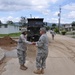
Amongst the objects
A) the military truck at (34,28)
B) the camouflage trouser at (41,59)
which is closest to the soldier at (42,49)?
the camouflage trouser at (41,59)

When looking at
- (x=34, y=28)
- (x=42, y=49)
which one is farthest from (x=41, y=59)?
(x=34, y=28)

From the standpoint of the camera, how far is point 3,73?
34.8 feet

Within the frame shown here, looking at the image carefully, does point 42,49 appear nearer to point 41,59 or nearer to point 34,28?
point 41,59

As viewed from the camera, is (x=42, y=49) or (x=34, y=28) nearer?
(x=42, y=49)

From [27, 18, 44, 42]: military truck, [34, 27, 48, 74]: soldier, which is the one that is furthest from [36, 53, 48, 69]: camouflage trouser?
[27, 18, 44, 42]: military truck

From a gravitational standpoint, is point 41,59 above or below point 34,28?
below

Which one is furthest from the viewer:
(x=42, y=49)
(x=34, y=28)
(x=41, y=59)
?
(x=34, y=28)

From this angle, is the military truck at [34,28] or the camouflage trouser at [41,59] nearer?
the camouflage trouser at [41,59]

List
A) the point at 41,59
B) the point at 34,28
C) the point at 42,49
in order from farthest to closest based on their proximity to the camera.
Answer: the point at 34,28, the point at 41,59, the point at 42,49

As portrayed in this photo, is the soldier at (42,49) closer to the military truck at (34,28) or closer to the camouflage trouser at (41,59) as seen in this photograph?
the camouflage trouser at (41,59)

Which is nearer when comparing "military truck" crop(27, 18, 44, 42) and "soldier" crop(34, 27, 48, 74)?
"soldier" crop(34, 27, 48, 74)

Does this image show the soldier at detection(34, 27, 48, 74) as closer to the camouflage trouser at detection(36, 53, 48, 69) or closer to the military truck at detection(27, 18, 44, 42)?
the camouflage trouser at detection(36, 53, 48, 69)

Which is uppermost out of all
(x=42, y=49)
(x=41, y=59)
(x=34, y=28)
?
(x=42, y=49)

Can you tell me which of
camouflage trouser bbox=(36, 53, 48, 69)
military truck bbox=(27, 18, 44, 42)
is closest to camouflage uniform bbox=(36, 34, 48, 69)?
camouflage trouser bbox=(36, 53, 48, 69)
